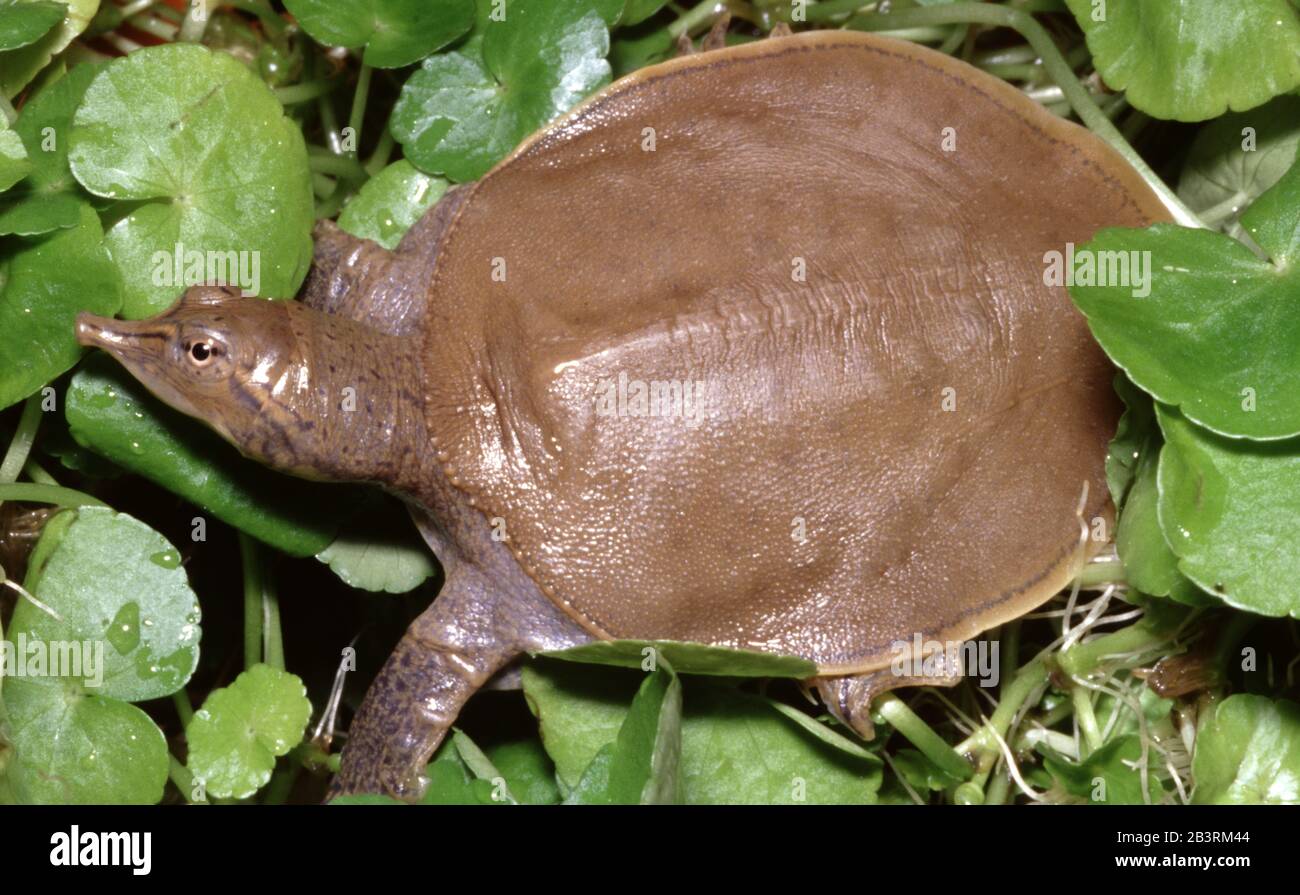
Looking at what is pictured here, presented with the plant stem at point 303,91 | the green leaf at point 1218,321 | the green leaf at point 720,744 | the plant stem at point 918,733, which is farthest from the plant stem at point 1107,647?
the plant stem at point 303,91

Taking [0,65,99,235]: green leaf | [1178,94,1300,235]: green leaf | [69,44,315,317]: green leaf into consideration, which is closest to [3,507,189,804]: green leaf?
[69,44,315,317]: green leaf

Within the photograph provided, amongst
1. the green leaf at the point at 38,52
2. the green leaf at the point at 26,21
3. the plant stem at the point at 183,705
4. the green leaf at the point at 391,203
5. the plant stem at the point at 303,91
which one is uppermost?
the green leaf at the point at 26,21

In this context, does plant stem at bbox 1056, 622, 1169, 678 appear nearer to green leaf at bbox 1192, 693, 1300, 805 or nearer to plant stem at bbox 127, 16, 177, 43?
green leaf at bbox 1192, 693, 1300, 805

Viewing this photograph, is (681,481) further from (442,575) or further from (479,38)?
(479,38)

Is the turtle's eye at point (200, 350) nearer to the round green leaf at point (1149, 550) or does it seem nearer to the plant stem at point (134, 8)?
the plant stem at point (134, 8)

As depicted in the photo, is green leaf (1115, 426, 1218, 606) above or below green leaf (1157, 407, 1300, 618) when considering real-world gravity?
below

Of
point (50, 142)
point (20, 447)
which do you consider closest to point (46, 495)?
point (20, 447)
